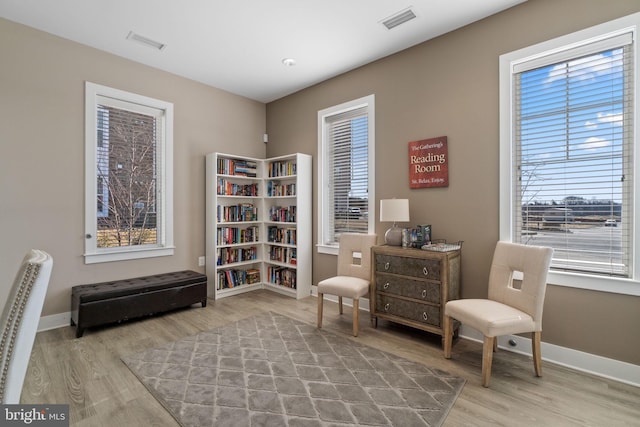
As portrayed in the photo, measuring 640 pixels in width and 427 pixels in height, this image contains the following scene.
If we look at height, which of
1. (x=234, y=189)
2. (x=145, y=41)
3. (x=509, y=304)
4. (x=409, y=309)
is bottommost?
(x=409, y=309)

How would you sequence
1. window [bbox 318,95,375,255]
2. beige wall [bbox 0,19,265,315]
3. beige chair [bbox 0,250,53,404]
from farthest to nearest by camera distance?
window [bbox 318,95,375,255]
beige wall [bbox 0,19,265,315]
beige chair [bbox 0,250,53,404]

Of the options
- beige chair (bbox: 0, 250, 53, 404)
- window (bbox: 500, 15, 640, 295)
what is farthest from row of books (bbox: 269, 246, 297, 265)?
beige chair (bbox: 0, 250, 53, 404)

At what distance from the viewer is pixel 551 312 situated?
2521 mm

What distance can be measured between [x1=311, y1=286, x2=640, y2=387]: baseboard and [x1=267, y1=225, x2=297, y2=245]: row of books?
271cm

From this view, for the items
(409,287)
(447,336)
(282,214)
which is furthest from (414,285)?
(282,214)

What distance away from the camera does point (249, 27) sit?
3.02 meters

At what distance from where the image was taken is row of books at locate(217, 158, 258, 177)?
4.32 m

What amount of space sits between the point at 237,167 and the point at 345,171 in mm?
1610

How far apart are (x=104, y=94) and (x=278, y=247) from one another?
9.37ft

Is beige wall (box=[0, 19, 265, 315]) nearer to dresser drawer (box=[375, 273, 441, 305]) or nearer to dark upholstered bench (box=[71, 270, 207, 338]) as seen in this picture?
dark upholstered bench (box=[71, 270, 207, 338])

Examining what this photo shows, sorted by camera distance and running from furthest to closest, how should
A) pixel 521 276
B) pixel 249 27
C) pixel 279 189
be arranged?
pixel 279 189, pixel 249 27, pixel 521 276

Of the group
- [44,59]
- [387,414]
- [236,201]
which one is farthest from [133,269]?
[387,414]

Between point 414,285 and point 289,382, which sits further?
point 414,285

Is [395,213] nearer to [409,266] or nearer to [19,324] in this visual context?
[409,266]
